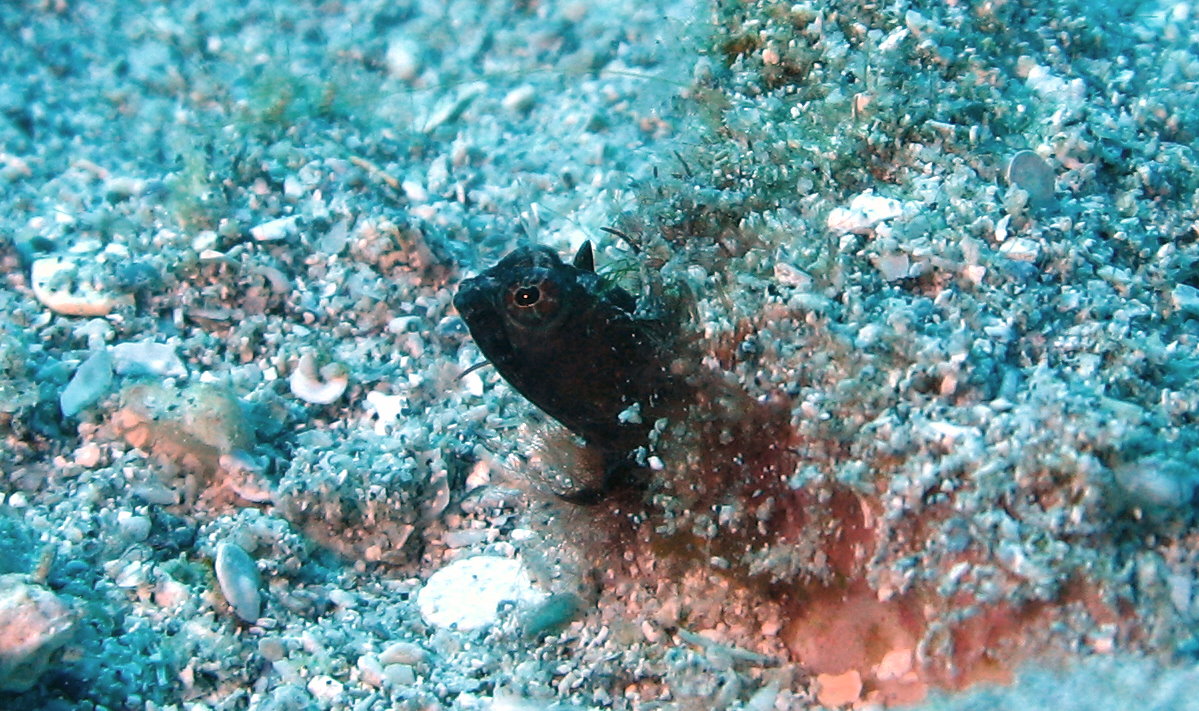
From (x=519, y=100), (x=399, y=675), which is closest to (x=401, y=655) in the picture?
(x=399, y=675)

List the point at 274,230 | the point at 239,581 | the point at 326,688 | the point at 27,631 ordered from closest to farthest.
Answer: the point at 27,631
the point at 326,688
the point at 239,581
the point at 274,230

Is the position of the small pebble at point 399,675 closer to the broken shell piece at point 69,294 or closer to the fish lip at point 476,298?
the fish lip at point 476,298

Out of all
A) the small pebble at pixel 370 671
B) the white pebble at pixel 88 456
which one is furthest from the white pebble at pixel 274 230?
the small pebble at pixel 370 671

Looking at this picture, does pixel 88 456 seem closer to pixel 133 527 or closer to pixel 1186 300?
pixel 133 527

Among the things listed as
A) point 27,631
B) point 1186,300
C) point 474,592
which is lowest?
point 474,592

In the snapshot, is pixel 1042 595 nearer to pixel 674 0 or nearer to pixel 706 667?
pixel 706 667

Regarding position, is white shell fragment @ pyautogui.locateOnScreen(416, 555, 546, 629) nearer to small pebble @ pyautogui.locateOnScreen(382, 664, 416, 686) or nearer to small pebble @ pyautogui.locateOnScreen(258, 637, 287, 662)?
small pebble @ pyautogui.locateOnScreen(382, 664, 416, 686)

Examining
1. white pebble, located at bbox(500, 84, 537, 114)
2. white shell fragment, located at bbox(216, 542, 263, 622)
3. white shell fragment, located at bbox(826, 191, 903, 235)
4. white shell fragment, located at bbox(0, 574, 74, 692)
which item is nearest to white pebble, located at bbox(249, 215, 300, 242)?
white pebble, located at bbox(500, 84, 537, 114)
